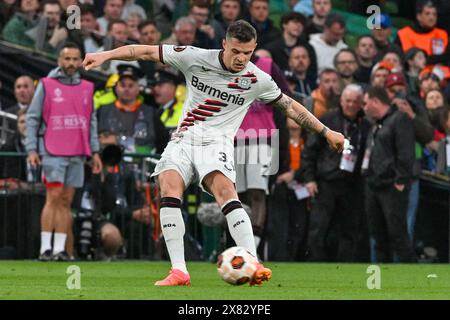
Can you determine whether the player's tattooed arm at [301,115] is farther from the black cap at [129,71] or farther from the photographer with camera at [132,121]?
the black cap at [129,71]

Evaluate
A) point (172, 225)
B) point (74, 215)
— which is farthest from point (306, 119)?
point (74, 215)

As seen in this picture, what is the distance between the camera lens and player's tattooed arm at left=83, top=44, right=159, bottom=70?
39.0ft

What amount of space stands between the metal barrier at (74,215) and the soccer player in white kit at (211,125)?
5930 mm

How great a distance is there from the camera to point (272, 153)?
17859 millimetres

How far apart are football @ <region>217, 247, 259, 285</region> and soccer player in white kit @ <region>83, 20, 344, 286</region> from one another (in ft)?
2.34

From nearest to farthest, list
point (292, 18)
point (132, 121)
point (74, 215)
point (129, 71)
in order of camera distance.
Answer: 1. point (74, 215)
2. point (132, 121)
3. point (129, 71)
4. point (292, 18)

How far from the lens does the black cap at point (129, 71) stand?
1986cm

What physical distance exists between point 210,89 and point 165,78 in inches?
318

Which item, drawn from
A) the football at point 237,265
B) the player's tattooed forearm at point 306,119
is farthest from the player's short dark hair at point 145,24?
the football at point 237,265

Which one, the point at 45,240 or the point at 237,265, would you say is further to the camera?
the point at 45,240

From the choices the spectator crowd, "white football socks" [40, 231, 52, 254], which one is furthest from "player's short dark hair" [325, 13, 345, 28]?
"white football socks" [40, 231, 52, 254]

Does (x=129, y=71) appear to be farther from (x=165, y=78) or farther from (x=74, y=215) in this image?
(x=74, y=215)

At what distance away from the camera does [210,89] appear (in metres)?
12.7
